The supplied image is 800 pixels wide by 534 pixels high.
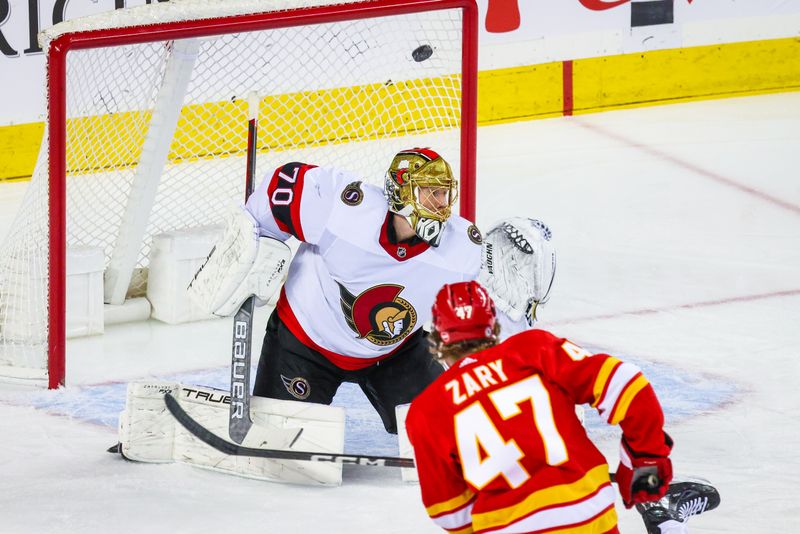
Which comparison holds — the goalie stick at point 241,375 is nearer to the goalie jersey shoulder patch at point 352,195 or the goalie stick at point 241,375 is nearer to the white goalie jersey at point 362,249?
the white goalie jersey at point 362,249

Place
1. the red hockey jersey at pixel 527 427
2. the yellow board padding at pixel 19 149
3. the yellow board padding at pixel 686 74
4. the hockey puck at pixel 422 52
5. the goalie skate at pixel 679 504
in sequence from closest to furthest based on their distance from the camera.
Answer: the red hockey jersey at pixel 527 427 → the goalie skate at pixel 679 504 → the hockey puck at pixel 422 52 → the yellow board padding at pixel 19 149 → the yellow board padding at pixel 686 74

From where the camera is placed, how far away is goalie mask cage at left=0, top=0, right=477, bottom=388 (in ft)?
11.8

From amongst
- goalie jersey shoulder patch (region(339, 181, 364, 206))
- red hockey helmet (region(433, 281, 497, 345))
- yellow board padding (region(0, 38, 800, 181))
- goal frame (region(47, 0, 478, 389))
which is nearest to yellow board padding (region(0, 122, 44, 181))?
yellow board padding (region(0, 38, 800, 181))

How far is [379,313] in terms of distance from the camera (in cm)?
304

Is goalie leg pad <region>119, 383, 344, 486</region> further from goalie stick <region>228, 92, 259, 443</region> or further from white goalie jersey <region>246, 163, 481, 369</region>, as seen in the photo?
white goalie jersey <region>246, 163, 481, 369</region>

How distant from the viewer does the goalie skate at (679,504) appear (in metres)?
2.48

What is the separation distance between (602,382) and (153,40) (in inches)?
79.6

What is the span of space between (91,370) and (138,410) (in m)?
0.87

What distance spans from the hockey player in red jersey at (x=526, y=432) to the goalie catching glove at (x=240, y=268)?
1.10m

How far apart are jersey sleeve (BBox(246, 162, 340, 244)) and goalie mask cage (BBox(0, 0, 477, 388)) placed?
0.72m

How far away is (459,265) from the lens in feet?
9.84

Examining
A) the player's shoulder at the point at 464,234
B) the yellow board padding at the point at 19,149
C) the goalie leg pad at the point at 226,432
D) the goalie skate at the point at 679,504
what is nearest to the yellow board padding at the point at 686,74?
the yellow board padding at the point at 19,149

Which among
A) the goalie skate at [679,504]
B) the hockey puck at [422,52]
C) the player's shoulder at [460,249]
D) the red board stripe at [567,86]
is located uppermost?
the red board stripe at [567,86]

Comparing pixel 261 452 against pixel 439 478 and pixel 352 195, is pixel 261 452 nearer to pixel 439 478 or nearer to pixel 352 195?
pixel 352 195
